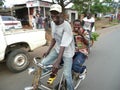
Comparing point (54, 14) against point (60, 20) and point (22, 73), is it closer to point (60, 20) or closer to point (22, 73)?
point (60, 20)

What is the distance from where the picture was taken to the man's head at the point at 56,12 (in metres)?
3.25

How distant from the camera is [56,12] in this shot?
10.8 ft

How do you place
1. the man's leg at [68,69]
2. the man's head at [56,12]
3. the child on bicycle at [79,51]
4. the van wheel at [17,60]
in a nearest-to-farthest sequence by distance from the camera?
the man's head at [56,12] → the man's leg at [68,69] → the child on bicycle at [79,51] → the van wheel at [17,60]

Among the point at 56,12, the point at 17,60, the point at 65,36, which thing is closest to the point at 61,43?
the point at 65,36

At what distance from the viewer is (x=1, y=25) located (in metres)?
5.65

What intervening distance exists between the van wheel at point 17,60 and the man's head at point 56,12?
8.92ft

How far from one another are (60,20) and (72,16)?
28.6 meters

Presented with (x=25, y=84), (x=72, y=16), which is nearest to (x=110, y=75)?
(x=25, y=84)

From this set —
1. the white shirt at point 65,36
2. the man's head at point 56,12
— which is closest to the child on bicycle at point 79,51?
the white shirt at point 65,36

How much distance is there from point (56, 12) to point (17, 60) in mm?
3036

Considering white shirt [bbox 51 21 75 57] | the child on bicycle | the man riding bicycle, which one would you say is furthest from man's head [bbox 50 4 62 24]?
the child on bicycle

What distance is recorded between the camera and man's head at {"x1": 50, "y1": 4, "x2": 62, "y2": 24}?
3254 mm

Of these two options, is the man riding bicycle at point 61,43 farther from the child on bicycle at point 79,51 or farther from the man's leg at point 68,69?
the child on bicycle at point 79,51

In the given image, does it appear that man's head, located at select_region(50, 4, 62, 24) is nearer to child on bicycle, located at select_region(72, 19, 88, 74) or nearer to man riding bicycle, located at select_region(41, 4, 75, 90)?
man riding bicycle, located at select_region(41, 4, 75, 90)
